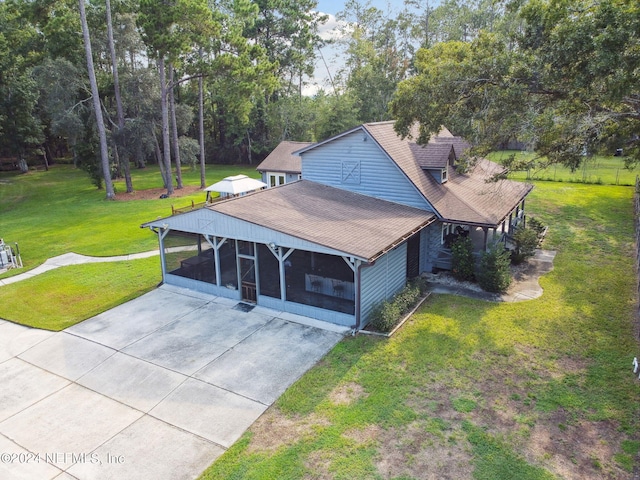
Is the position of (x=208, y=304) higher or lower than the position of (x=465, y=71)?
lower

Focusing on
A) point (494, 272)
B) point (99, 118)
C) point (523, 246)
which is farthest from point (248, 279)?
point (99, 118)

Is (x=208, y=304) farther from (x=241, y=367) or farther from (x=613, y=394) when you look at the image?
(x=613, y=394)

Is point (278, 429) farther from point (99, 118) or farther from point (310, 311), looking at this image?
point (99, 118)

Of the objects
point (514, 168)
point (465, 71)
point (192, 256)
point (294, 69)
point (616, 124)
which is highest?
point (294, 69)

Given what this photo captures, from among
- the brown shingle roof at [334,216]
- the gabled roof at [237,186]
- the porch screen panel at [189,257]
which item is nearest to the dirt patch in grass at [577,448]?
the brown shingle roof at [334,216]

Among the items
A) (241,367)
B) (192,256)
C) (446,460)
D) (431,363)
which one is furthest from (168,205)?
(446,460)

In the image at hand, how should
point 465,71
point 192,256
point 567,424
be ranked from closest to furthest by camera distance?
point 567,424
point 465,71
point 192,256

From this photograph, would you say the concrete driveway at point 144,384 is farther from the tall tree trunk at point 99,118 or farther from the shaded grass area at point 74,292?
the tall tree trunk at point 99,118
